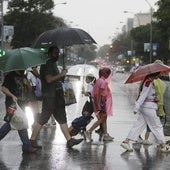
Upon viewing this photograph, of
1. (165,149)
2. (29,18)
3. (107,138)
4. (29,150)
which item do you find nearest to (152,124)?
(165,149)

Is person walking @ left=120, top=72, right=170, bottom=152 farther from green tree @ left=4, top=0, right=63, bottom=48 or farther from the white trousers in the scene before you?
green tree @ left=4, top=0, right=63, bottom=48

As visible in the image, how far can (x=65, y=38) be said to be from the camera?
11000 mm

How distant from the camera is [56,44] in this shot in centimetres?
1101

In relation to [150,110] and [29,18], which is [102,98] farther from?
[29,18]

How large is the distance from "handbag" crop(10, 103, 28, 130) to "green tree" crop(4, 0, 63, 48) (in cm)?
6843

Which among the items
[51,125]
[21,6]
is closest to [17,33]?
[21,6]

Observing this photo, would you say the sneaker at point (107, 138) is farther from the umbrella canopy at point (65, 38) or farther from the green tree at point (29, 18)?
the green tree at point (29, 18)

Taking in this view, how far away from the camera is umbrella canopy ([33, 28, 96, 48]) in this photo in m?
10.9

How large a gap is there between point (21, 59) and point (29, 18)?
70.4 metres

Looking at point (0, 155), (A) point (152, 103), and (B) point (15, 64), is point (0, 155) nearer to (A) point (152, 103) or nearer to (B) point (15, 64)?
(B) point (15, 64)

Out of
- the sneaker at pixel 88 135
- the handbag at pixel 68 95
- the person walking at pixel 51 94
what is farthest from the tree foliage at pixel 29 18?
the person walking at pixel 51 94

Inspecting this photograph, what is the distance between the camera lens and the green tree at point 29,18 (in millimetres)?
78375

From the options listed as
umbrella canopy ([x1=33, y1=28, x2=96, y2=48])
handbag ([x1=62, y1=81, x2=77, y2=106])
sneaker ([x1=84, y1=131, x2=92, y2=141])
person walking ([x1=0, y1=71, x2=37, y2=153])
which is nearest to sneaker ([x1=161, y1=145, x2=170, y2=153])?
sneaker ([x1=84, y1=131, x2=92, y2=141])

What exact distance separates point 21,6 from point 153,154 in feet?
236
